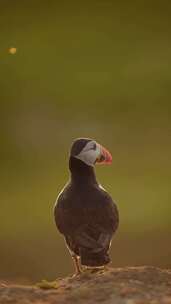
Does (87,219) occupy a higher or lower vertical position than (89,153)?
lower

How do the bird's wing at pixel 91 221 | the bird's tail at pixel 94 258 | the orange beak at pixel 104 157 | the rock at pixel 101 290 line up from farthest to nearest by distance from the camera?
the orange beak at pixel 104 157
the bird's wing at pixel 91 221
the bird's tail at pixel 94 258
the rock at pixel 101 290

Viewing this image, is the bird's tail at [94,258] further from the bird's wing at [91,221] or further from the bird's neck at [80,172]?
the bird's neck at [80,172]

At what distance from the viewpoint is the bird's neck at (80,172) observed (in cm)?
1076

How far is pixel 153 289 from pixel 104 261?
1558mm

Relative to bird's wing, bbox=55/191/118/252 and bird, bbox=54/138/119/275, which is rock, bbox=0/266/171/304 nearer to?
bird, bbox=54/138/119/275

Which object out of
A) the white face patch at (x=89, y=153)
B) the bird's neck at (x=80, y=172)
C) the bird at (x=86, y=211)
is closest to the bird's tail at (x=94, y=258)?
the bird at (x=86, y=211)

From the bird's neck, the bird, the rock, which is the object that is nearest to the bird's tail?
the bird

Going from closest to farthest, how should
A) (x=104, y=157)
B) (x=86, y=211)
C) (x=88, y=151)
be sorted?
(x=86, y=211), (x=88, y=151), (x=104, y=157)

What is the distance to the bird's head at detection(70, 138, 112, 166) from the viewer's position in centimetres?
1074

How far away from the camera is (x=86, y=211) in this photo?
10.1 m

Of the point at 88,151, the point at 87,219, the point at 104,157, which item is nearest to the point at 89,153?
the point at 88,151

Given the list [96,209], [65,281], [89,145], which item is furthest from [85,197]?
[65,281]

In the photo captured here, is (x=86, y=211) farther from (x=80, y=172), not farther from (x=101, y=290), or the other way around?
(x=101, y=290)

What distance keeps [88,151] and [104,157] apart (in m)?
0.41
